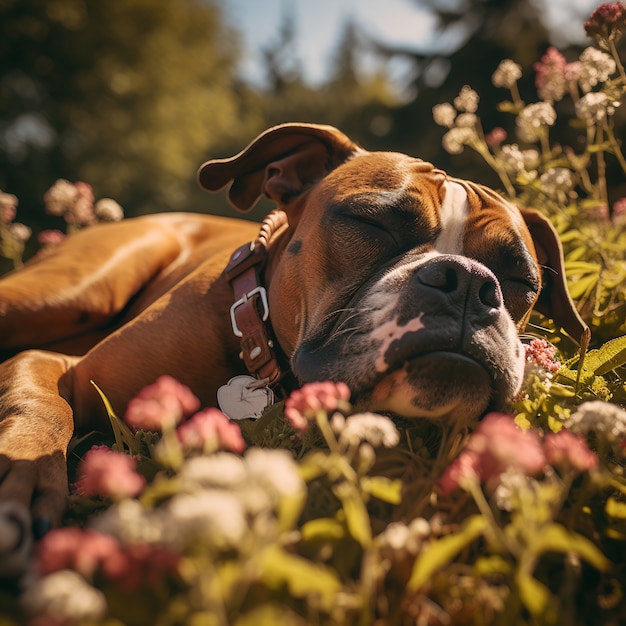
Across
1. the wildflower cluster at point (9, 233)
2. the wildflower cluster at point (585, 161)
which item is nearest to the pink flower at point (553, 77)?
the wildflower cluster at point (585, 161)

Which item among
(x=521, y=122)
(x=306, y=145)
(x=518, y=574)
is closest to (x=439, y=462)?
(x=518, y=574)

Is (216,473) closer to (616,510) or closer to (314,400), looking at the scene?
(314,400)

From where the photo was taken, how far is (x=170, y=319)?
3.12m

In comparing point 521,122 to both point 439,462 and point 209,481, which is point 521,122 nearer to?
point 439,462

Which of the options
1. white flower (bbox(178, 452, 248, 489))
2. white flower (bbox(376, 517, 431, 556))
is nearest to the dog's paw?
white flower (bbox(178, 452, 248, 489))

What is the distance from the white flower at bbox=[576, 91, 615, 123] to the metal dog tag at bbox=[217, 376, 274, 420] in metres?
2.19

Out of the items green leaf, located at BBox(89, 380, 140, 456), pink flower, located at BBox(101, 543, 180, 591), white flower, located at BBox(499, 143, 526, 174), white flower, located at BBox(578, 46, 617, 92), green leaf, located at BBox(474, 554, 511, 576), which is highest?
white flower, located at BBox(578, 46, 617, 92)

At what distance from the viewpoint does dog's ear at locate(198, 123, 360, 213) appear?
3125mm

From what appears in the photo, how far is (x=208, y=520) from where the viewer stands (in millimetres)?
956

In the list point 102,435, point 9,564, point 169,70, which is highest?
point 9,564

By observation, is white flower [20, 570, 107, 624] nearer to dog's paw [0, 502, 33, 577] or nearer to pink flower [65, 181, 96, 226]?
dog's paw [0, 502, 33, 577]

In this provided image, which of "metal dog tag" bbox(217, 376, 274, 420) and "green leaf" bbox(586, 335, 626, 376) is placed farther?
"metal dog tag" bbox(217, 376, 274, 420)

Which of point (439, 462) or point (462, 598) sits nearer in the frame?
point (462, 598)

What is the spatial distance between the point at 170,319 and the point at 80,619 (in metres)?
2.26
